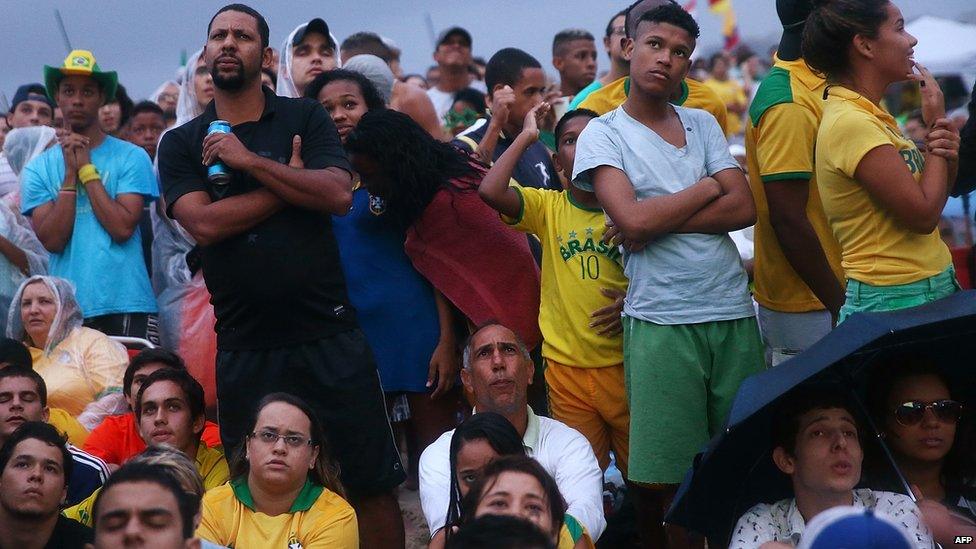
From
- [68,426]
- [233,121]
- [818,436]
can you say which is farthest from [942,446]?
[68,426]

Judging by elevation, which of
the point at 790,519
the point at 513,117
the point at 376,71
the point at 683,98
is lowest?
the point at 790,519

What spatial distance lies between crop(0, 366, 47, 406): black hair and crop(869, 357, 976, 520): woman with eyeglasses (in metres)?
3.66

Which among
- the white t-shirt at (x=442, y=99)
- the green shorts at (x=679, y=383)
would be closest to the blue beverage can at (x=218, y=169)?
the green shorts at (x=679, y=383)

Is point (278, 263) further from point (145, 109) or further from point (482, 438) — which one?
point (145, 109)

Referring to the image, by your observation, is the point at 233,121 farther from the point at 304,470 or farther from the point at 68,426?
the point at 68,426

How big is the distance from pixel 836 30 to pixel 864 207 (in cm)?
67

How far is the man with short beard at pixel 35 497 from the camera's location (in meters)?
5.00

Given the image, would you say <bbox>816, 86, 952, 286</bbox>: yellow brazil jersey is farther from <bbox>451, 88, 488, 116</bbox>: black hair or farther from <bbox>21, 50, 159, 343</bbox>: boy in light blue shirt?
<bbox>451, 88, 488, 116</bbox>: black hair

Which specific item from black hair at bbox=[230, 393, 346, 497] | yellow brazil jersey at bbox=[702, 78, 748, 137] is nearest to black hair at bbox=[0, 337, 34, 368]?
black hair at bbox=[230, 393, 346, 497]

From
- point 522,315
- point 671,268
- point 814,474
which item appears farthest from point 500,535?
point 522,315

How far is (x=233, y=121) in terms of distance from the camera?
18.0 ft

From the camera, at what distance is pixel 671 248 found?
512 centimetres

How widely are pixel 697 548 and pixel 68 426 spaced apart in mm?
3139

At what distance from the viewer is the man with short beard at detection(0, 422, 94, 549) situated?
500 centimetres
